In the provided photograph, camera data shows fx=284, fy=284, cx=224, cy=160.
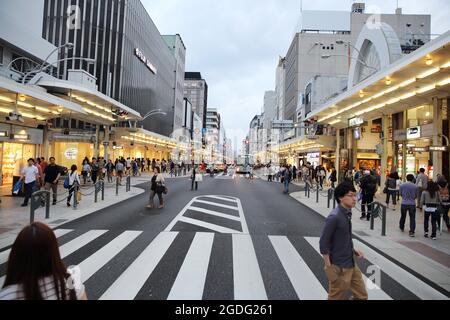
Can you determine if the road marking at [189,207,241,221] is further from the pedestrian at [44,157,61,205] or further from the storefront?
the storefront

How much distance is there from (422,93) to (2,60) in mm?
27803

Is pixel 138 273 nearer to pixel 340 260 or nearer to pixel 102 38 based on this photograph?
pixel 340 260

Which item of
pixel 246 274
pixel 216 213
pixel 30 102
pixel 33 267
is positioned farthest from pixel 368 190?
pixel 30 102

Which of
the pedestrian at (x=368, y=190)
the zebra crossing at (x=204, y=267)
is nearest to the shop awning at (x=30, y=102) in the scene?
the zebra crossing at (x=204, y=267)

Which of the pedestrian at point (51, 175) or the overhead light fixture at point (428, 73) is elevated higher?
the overhead light fixture at point (428, 73)

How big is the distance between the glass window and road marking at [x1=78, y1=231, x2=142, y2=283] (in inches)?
645

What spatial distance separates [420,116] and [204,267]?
17.3 meters

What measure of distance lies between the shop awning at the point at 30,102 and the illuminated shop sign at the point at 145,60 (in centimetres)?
3596

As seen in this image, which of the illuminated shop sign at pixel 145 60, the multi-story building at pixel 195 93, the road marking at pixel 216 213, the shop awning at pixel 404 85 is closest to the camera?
the shop awning at pixel 404 85

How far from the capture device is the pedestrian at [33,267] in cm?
202

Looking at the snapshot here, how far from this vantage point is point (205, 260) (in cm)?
599

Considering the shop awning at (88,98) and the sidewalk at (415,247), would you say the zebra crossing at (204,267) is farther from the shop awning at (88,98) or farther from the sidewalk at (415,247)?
the shop awning at (88,98)
